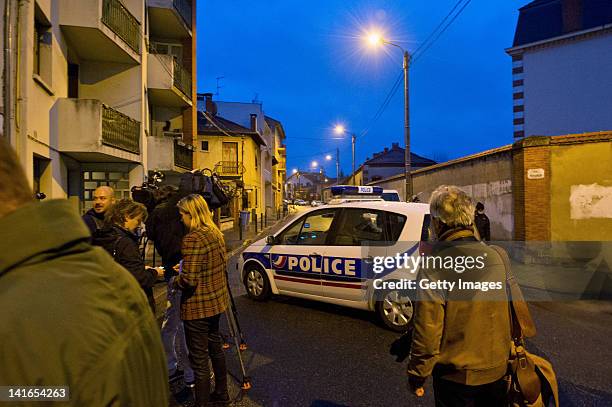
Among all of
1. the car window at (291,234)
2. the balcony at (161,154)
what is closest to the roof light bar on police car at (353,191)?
the car window at (291,234)

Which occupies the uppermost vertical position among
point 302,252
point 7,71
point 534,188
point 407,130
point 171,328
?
point 407,130

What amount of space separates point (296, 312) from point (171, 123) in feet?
48.5

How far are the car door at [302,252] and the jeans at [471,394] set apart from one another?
12.5ft

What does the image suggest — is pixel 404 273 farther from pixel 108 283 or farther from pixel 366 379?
pixel 108 283

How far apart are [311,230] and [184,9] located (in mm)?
15800

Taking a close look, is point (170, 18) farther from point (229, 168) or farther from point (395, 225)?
point (229, 168)

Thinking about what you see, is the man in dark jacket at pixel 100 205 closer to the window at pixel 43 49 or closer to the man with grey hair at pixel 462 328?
the man with grey hair at pixel 462 328

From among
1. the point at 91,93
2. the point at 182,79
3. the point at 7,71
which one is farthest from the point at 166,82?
the point at 7,71

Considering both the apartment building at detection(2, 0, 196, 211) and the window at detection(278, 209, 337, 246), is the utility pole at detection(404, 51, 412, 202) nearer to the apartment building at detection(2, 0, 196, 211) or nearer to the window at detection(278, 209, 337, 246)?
the window at detection(278, 209, 337, 246)

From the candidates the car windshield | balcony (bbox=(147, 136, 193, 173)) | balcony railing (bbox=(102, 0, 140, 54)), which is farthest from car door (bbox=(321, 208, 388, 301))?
balcony (bbox=(147, 136, 193, 173))

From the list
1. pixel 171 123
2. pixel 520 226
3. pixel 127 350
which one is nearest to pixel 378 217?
pixel 127 350

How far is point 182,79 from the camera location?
17312 mm

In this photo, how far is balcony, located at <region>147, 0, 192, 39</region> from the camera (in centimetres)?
1563

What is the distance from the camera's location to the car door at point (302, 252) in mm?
6004
